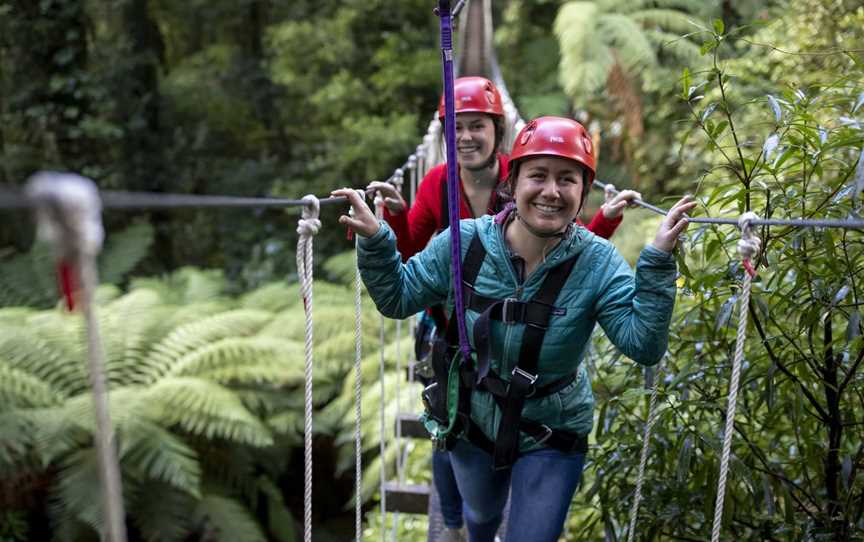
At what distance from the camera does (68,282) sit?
647 mm

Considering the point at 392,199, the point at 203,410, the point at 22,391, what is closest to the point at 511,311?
the point at 392,199

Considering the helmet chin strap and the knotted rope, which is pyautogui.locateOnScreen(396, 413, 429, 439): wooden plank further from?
the knotted rope

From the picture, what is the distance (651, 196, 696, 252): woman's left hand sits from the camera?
120 centimetres

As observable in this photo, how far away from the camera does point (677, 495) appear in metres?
1.59

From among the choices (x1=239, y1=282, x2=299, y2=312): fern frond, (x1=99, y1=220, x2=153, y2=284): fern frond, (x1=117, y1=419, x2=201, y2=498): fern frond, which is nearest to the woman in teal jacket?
(x1=117, y1=419, x2=201, y2=498): fern frond

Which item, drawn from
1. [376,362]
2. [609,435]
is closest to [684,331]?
Answer: [609,435]

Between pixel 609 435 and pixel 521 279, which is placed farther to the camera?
pixel 609 435

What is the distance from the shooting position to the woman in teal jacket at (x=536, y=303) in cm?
129

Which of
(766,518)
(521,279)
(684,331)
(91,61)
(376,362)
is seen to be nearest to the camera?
(521,279)

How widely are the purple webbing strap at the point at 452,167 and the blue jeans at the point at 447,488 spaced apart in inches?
18.2

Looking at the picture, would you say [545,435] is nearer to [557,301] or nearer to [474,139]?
[557,301]

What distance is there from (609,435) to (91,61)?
6222 mm

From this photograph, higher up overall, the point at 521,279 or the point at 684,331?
the point at 521,279

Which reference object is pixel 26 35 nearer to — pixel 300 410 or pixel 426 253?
pixel 300 410
